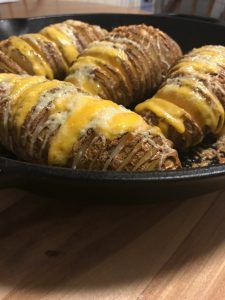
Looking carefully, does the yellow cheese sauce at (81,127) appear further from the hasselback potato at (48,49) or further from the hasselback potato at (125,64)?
the hasselback potato at (48,49)

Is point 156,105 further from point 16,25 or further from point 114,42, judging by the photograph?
point 16,25

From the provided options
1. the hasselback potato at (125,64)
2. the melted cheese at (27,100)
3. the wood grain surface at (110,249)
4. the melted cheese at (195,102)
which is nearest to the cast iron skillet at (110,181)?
the wood grain surface at (110,249)

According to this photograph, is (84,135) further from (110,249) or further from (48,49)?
(48,49)

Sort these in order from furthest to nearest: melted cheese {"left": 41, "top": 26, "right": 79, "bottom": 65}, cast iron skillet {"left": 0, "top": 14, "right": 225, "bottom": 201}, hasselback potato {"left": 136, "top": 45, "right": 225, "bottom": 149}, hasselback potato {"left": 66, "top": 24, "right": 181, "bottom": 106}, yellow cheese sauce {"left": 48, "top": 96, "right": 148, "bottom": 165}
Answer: melted cheese {"left": 41, "top": 26, "right": 79, "bottom": 65}
hasselback potato {"left": 66, "top": 24, "right": 181, "bottom": 106}
hasselback potato {"left": 136, "top": 45, "right": 225, "bottom": 149}
yellow cheese sauce {"left": 48, "top": 96, "right": 148, "bottom": 165}
cast iron skillet {"left": 0, "top": 14, "right": 225, "bottom": 201}

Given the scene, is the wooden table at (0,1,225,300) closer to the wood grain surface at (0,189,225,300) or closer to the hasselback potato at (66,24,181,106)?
the wood grain surface at (0,189,225,300)

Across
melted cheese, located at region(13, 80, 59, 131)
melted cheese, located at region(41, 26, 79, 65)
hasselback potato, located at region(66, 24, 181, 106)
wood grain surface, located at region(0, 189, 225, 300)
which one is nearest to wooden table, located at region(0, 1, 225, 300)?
wood grain surface, located at region(0, 189, 225, 300)

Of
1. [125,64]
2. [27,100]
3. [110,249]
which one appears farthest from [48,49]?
[110,249]
